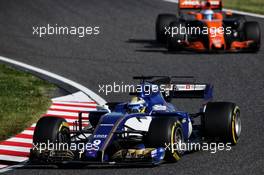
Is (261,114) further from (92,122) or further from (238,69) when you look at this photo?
(238,69)

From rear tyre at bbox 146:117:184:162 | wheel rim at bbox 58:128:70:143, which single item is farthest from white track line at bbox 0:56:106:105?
rear tyre at bbox 146:117:184:162

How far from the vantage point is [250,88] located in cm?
1920

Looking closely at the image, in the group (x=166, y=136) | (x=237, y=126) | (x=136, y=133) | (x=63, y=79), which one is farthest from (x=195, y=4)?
(x=166, y=136)

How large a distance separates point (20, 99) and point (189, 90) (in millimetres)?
4557

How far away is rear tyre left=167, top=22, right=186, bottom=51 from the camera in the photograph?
23.9 metres

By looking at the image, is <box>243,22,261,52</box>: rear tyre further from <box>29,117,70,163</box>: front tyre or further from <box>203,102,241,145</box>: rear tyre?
<box>29,117,70,163</box>: front tyre

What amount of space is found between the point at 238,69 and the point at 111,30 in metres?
7.54

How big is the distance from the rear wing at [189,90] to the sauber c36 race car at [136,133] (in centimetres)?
42

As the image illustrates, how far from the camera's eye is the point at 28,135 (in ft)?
49.0

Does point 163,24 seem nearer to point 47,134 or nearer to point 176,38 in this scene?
point 176,38

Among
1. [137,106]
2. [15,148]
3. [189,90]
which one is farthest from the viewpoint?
[189,90]

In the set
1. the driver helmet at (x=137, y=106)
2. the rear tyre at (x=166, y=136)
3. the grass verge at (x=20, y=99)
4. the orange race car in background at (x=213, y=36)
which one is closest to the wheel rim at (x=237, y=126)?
the driver helmet at (x=137, y=106)

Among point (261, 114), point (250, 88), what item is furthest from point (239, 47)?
point (261, 114)

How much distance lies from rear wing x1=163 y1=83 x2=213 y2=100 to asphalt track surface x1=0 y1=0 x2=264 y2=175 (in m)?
0.89
